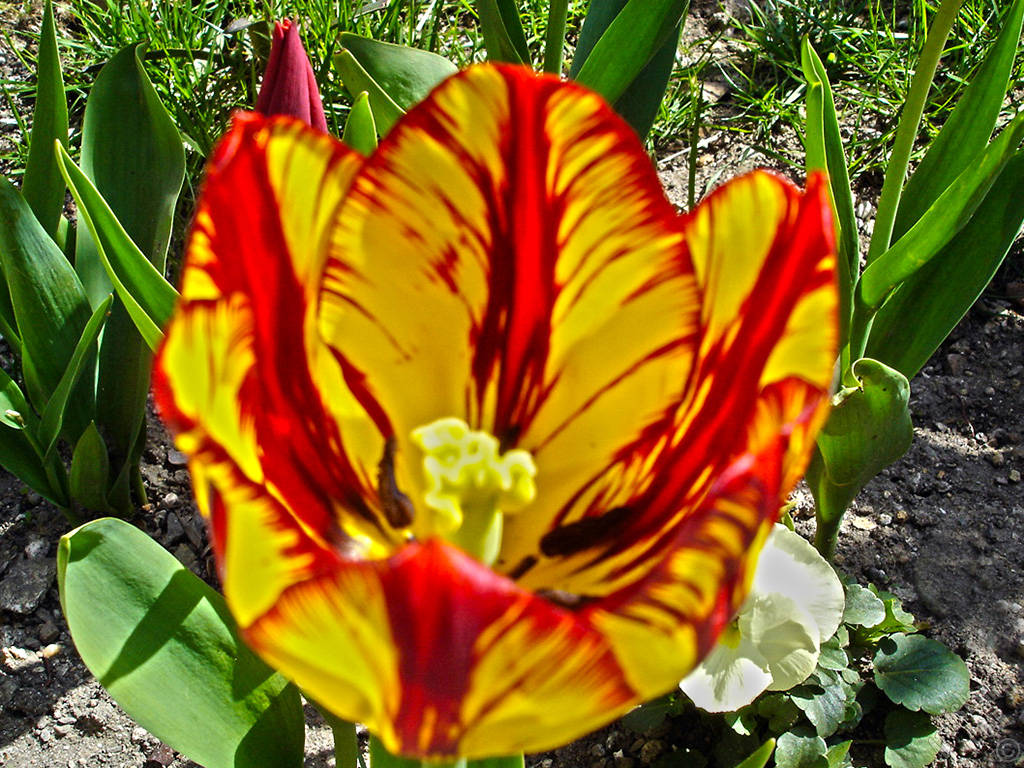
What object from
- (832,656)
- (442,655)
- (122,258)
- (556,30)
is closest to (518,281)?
(442,655)

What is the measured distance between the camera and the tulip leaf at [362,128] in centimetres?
108

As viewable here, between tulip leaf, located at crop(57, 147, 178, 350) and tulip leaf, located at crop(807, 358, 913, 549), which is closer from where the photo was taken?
tulip leaf, located at crop(57, 147, 178, 350)

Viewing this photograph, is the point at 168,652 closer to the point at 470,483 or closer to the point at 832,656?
the point at 470,483

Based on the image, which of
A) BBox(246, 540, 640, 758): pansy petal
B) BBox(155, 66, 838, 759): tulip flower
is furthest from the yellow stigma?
BBox(246, 540, 640, 758): pansy petal

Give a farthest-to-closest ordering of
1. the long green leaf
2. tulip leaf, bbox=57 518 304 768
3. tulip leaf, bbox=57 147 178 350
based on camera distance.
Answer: the long green leaf
tulip leaf, bbox=57 147 178 350
tulip leaf, bbox=57 518 304 768

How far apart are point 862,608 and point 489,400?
77cm

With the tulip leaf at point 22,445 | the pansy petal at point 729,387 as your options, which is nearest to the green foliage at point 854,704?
the pansy petal at point 729,387

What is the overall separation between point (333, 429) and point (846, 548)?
1.15 meters

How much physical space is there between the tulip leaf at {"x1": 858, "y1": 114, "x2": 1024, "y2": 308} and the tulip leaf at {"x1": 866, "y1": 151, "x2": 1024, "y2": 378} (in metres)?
0.17

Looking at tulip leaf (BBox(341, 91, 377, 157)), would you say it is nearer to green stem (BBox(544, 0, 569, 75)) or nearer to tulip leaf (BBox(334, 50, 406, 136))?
tulip leaf (BBox(334, 50, 406, 136))

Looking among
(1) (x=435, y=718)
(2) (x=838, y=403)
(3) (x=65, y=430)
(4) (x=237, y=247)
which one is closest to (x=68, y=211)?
(3) (x=65, y=430)

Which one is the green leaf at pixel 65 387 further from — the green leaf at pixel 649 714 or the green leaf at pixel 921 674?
the green leaf at pixel 921 674

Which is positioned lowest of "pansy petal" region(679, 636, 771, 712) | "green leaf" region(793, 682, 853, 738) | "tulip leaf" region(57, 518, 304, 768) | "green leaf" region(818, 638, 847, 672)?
"green leaf" region(793, 682, 853, 738)

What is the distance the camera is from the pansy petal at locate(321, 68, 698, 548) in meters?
0.68
